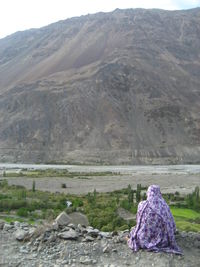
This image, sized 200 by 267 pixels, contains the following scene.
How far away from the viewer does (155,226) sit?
7426mm

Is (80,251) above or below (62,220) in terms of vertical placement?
below

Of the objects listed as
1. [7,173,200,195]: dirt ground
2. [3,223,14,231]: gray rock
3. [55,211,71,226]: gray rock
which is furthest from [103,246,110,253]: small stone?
[7,173,200,195]: dirt ground

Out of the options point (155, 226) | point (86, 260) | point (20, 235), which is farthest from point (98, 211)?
point (155, 226)

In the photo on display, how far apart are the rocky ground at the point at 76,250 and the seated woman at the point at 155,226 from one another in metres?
0.17

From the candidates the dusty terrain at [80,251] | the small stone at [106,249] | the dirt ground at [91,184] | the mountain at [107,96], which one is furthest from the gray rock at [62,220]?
the mountain at [107,96]

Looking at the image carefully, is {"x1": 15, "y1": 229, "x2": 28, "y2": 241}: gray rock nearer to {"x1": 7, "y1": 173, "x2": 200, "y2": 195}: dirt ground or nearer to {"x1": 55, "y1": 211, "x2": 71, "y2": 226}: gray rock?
{"x1": 55, "y1": 211, "x2": 71, "y2": 226}: gray rock

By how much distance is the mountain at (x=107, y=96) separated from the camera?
79312 millimetres

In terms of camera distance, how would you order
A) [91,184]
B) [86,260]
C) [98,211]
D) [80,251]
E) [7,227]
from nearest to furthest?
1. [86,260]
2. [80,251]
3. [7,227]
4. [98,211]
5. [91,184]

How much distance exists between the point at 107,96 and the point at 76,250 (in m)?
84.8

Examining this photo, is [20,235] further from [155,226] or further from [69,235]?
[155,226]

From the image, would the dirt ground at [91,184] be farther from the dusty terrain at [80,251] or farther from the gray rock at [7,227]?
the dusty terrain at [80,251]

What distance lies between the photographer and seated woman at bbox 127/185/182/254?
292 inches

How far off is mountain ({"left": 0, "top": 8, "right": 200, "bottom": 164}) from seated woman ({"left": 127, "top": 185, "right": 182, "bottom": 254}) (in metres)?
66.6

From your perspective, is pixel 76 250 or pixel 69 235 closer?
pixel 76 250
